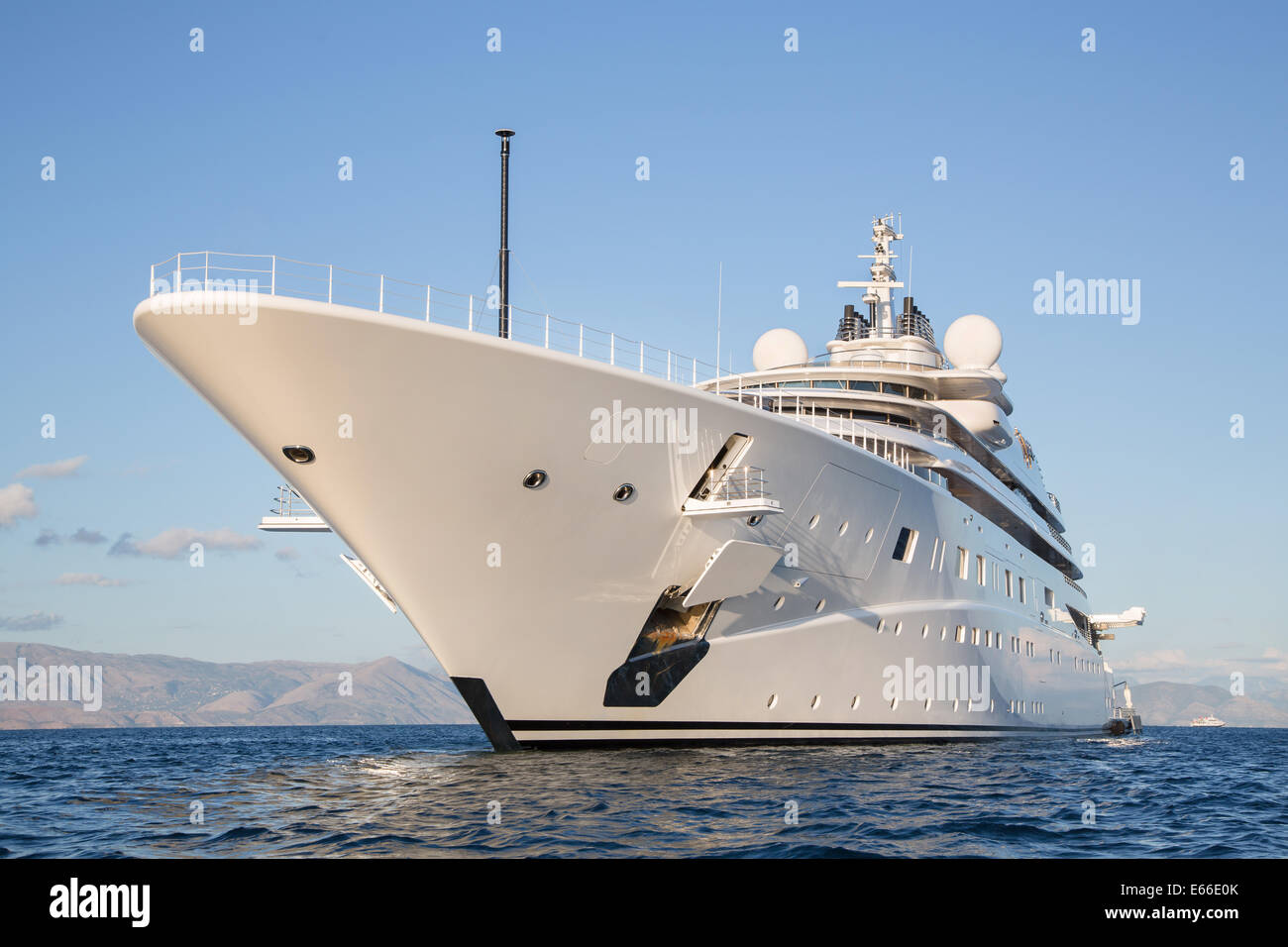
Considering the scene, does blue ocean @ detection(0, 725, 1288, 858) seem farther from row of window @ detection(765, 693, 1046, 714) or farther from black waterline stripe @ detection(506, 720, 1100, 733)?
row of window @ detection(765, 693, 1046, 714)

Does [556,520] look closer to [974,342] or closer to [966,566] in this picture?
[966,566]

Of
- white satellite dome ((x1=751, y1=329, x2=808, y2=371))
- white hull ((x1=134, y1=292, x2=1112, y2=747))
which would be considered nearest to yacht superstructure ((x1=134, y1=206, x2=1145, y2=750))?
white hull ((x1=134, y1=292, x2=1112, y2=747))

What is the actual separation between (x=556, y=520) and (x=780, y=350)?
17860 mm

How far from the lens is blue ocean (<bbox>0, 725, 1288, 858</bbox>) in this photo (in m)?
9.91

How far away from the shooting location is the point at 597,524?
1568cm

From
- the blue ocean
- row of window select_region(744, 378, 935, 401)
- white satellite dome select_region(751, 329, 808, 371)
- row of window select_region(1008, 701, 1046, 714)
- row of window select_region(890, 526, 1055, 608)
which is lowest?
row of window select_region(1008, 701, 1046, 714)

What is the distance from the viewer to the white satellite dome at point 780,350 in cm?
3175

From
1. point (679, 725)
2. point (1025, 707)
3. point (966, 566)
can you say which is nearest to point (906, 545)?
point (966, 566)

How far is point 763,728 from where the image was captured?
61.0ft

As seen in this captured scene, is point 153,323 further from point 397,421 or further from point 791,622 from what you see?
point 791,622

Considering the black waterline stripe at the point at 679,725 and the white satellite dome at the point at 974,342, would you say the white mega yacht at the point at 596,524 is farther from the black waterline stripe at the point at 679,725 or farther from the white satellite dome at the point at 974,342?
the white satellite dome at the point at 974,342

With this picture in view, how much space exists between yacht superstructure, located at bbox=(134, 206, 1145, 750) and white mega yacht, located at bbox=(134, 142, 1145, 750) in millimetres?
37
